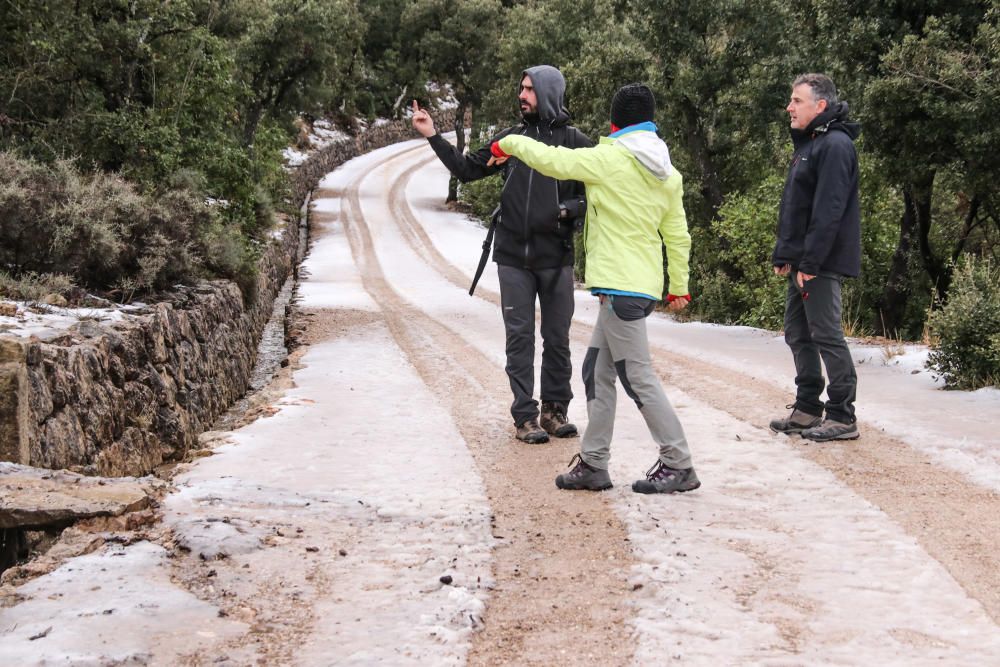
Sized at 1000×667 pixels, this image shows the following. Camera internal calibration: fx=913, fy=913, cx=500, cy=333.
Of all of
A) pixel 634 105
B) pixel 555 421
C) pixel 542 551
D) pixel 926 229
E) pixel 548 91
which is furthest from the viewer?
pixel 926 229

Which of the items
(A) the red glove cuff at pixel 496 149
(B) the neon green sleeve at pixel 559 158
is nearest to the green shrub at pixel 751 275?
(A) the red glove cuff at pixel 496 149

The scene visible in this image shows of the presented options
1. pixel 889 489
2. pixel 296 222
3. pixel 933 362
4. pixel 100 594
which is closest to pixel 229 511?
pixel 100 594

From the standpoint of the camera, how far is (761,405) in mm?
7414

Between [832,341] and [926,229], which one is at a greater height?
[926,229]

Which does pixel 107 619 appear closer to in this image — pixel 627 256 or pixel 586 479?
pixel 586 479

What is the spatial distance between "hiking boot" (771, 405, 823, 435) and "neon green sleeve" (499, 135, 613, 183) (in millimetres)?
2579

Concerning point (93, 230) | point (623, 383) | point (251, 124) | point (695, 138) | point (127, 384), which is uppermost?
point (251, 124)

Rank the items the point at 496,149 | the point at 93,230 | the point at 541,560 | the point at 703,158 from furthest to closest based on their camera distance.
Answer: the point at 703,158, the point at 93,230, the point at 496,149, the point at 541,560

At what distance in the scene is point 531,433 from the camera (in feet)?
20.5

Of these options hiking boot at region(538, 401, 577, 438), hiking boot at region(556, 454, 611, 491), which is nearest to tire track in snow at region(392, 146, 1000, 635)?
hiking boot at region(538, 401, 577, 438)

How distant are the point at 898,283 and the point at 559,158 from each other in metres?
12.0

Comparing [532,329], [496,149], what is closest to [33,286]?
[532,329]

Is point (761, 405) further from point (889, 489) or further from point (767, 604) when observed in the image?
point (767, 604)

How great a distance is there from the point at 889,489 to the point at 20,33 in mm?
14007
